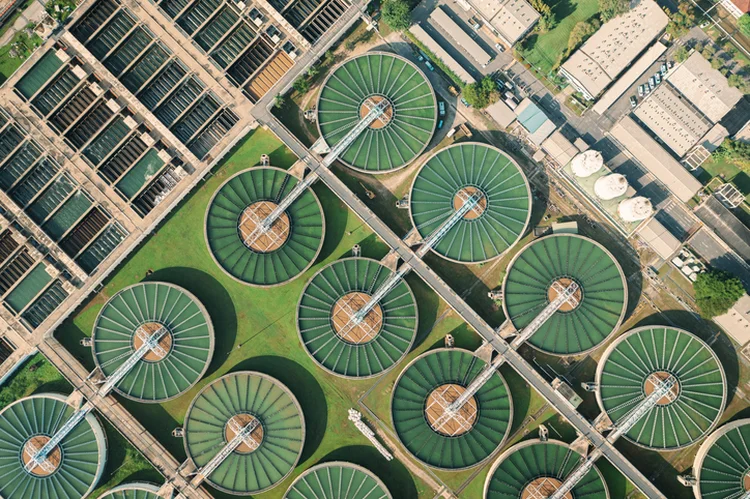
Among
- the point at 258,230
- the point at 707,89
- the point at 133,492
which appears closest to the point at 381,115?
the point at 258,230

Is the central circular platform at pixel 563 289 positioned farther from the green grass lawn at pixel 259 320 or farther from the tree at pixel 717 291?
the tree at pixel 717 291

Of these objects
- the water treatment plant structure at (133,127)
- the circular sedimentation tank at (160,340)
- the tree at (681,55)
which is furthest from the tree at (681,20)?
the circular sedimentation tank at (160,340)

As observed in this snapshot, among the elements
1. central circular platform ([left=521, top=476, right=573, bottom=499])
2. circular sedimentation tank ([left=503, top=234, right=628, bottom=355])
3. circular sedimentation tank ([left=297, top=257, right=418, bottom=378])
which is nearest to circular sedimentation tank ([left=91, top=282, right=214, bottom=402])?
circular sedimentation tank ([left=297, top=257, right=418, bottom=378])

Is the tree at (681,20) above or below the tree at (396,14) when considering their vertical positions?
above

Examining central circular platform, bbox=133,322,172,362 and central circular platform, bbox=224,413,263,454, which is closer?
central circular platform, bbox=224,413,263,454

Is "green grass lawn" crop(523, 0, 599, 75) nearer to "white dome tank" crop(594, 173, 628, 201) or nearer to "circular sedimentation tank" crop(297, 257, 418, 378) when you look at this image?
"white dome tank" crop(594, 173, 628, 201)

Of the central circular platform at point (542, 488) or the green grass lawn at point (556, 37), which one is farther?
the green grass lawn at point (556, 37)

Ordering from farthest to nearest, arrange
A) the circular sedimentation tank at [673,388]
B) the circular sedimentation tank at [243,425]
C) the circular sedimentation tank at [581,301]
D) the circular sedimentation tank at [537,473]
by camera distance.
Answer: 1. the circular sedimentation tank at [243,425]
2. the circular sedimentation tank at [581,301]
3. the circular sedimentation tank at [537,473]
4. the circular sedimentation tank at [673,388]
